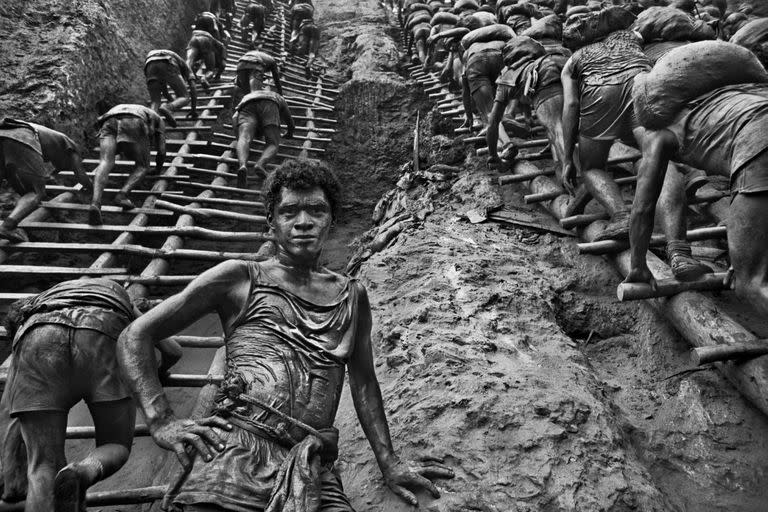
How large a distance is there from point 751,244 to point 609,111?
6.54 ft

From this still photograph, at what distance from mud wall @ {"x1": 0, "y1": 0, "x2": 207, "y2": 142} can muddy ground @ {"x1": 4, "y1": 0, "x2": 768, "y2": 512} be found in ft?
14.8

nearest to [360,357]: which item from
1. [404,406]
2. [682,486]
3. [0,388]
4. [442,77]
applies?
[404,406]

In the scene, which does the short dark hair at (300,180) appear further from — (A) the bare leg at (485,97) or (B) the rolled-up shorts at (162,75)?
(B) the rolled-up shorts at (162,75)

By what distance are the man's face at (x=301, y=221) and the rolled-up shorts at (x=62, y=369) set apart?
1143 mm

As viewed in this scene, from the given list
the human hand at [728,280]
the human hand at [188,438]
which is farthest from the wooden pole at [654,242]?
the human hand at [188,438]

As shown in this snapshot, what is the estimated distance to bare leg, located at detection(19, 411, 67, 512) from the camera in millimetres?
2701

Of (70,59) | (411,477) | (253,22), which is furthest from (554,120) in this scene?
(253,22)

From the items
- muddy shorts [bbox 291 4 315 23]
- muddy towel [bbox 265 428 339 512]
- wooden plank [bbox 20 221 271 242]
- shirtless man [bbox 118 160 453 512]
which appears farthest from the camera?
muddy shorts [bbox 291 4 315 23]

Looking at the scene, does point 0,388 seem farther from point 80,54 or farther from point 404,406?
point 80,54

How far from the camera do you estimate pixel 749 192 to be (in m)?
2.77

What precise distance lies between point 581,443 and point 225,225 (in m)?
4.66

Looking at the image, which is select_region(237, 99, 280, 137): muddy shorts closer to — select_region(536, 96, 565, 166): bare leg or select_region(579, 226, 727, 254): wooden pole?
select_region(536, 96, 565, 166): bare leg

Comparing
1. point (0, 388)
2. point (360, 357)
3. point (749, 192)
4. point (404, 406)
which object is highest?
point (749, 192)

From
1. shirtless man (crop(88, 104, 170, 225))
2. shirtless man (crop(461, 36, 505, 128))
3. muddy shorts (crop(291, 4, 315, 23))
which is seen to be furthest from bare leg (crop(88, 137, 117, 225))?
muddy shorts (crop(291, 4, 315, 23))
